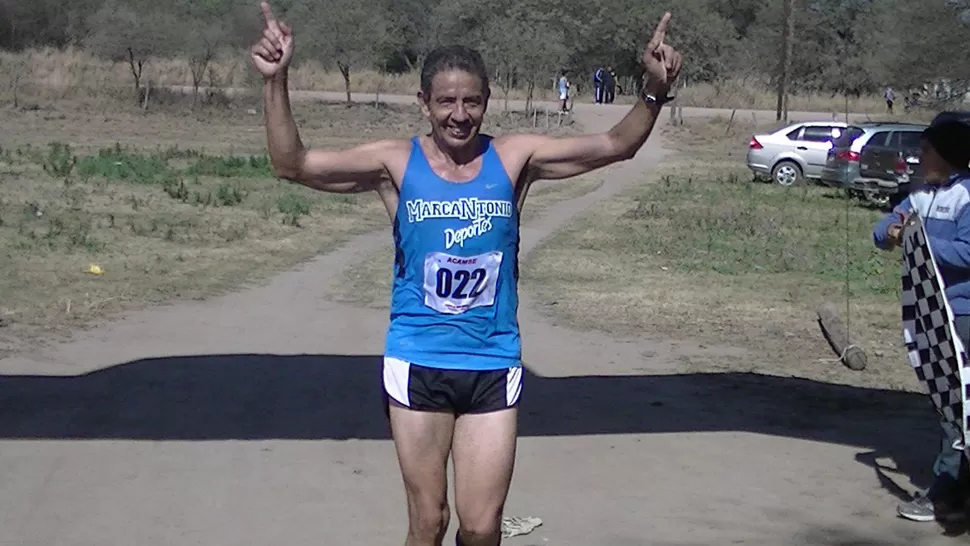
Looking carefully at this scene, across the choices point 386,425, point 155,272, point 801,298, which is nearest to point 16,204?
point 155,272

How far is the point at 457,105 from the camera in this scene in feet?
14.9

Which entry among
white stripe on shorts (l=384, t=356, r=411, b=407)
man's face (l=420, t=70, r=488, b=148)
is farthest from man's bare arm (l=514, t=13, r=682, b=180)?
white stripe on shorts (l=384, t=356, r=411, b=407)

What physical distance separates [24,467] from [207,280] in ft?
23.8

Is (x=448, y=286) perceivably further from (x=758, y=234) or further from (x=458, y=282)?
(x=758, y=234)

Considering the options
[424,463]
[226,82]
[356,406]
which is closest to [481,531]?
[424,463]

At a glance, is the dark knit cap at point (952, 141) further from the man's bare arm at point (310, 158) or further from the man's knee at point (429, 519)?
the man's knee at point (429, 519)

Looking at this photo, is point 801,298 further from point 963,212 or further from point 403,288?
point 403,288

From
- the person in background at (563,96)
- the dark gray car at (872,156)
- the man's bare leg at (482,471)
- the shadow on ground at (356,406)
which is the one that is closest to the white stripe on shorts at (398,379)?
the man's bare leg at (482,471)

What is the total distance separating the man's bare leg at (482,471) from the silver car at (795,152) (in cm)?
2730

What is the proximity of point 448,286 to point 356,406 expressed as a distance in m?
4.82

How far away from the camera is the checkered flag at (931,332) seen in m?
6.28

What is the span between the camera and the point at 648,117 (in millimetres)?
4738

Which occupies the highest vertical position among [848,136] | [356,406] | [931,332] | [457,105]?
[457,105]

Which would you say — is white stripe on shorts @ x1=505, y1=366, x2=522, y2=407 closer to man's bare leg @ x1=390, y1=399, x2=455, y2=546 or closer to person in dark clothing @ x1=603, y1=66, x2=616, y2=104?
man's bare leg @ x1=390, y1=399, x2=455, y2=546
